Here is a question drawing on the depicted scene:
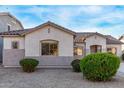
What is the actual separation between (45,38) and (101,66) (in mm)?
7658

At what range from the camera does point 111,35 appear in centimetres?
2309

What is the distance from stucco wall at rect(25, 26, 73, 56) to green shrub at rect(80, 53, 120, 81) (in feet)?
22.7

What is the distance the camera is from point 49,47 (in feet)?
62.6

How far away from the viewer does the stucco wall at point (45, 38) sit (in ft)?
62.0

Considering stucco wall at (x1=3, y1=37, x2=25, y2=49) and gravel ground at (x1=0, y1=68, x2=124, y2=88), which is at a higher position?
stucco wall at (x1=3, y1=37, x2=25, y2=49)

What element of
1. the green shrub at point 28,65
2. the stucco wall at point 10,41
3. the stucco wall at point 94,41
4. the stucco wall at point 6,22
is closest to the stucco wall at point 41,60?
the stucco wall at point 10,41

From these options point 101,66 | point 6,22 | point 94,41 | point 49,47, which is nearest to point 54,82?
point 101,66

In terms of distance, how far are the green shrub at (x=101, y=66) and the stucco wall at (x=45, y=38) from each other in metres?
6.92

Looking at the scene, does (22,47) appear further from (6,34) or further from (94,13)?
(94,13)

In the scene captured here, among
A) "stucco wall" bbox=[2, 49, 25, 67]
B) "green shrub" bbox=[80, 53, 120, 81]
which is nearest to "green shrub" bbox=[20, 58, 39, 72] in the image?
"stucco wall" bbox=[2, 49, 25, 67]

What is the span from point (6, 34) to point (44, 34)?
2809 mm

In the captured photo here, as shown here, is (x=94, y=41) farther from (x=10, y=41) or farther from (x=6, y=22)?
(x=6, y=22)

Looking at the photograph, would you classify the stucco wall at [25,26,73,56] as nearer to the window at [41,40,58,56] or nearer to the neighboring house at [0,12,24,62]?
the window at [41,40,58,56]

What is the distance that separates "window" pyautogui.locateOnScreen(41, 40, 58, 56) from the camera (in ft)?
62.7
